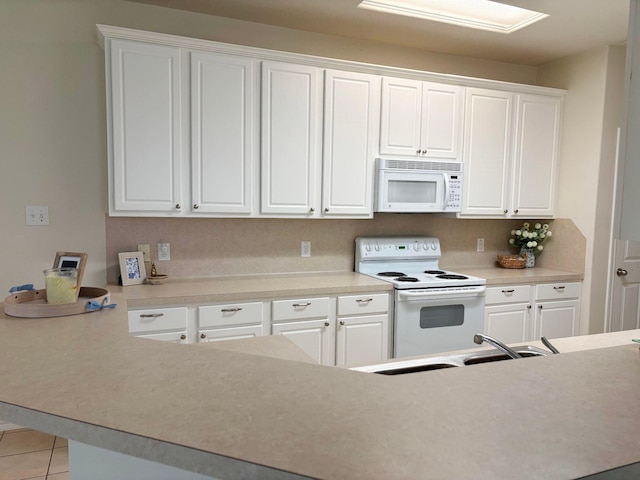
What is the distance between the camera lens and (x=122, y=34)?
262cm

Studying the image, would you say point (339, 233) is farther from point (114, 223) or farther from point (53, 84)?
point (53, 84)

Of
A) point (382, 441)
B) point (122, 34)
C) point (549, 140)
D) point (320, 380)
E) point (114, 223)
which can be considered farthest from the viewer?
point (549, 140)

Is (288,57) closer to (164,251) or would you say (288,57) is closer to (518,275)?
(164,251)

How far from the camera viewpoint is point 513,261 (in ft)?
13.0

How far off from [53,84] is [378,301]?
2.52 m

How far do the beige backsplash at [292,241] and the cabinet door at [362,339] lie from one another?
2.22 feet

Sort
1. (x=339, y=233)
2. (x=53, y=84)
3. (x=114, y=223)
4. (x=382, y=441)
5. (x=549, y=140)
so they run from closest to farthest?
(x=382, y=441)
(x=53, y=84)
(x=114, y=223)
(x=339, y=233)
(x=549, y=140)

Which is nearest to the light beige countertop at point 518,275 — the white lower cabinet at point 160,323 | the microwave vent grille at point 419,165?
the microwave vent grille at point 419,165

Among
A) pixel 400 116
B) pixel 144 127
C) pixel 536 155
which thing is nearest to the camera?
pixel 144 127

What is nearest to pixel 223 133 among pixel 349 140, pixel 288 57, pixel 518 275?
pixel 288 57

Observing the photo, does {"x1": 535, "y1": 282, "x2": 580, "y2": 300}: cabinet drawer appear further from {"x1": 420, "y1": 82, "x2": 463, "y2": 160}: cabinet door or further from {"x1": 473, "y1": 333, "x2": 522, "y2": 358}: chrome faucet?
{"x1": 473, "y1": 333, "x2": 522, "y2": 358}: chrome faucet

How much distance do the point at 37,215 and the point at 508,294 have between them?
3.38 meters

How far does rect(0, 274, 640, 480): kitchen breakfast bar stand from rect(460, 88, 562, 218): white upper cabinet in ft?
8.71

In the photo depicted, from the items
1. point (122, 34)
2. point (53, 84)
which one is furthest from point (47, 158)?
point (122, 34)
